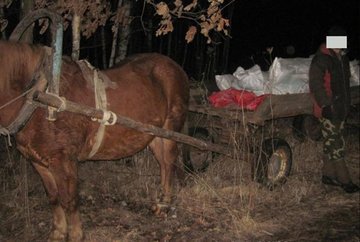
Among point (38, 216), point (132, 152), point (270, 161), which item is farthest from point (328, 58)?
point (38, 216)

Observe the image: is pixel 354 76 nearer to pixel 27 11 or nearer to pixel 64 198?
pixel 27 11

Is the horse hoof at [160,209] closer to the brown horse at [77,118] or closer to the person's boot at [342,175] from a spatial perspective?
the brown horse at [77,118]

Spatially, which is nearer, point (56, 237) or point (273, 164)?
point (56, 237)

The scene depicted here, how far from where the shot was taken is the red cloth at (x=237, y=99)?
602cm

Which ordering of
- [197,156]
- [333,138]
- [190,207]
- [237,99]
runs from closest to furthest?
[190,207] → [333,138] → [237,99] → [197,156]

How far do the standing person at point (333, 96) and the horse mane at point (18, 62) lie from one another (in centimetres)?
359

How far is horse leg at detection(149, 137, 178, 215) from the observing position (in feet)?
17.5

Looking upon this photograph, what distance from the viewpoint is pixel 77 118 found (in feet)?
13.4

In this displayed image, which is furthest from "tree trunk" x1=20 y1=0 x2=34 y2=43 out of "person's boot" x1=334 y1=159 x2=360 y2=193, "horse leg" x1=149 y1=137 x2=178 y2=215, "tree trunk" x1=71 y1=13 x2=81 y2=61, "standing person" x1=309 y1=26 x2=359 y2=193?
"person's boot" x1=334 y1=159 x2=360 y2=193

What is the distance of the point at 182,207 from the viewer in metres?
5.37

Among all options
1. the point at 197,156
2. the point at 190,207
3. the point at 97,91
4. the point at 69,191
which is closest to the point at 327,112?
the point at 197,156

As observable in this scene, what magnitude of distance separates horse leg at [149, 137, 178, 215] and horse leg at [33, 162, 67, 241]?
1.29 m

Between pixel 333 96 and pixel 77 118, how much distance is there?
3.47 metres

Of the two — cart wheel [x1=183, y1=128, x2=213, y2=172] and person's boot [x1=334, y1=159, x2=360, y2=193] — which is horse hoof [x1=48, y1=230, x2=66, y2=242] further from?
person's boot [x1=334, y1=159, x2=360, y2=193]
